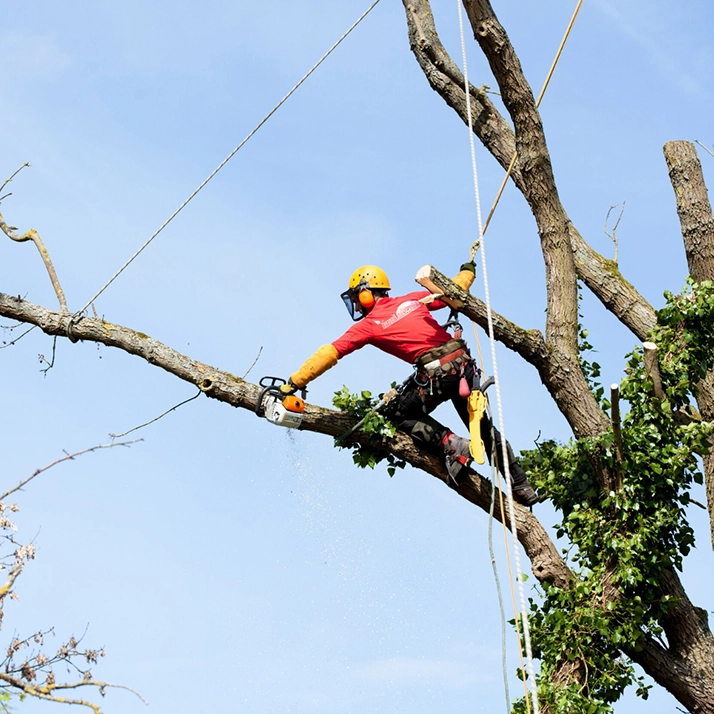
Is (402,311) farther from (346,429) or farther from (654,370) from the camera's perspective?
(654,370)

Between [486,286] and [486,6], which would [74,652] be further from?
[486,6]

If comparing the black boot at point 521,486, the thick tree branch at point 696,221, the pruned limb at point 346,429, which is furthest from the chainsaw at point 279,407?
the thick tree branch at point 696,221

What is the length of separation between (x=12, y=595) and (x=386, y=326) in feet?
11.1

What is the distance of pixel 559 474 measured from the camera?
746 centimetres

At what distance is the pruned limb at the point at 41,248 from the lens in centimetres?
834

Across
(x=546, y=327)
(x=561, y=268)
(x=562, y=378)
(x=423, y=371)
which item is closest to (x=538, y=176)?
(x=561, y=268)

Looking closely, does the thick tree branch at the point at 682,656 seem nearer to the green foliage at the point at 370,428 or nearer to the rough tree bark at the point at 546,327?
the rough tree bark at the point at 546,327

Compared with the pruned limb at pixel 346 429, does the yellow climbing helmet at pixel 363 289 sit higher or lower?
higher

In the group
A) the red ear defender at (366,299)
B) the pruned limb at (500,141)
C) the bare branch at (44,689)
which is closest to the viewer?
the bare branch at (44,689)

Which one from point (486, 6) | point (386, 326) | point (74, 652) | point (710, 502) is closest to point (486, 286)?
point (386, 326)

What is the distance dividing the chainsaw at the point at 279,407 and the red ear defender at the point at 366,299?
75cm

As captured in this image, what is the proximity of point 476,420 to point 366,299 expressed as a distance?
3.83 feet

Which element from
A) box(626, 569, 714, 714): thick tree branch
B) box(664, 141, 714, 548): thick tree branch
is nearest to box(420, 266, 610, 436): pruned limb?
box(626, 569, 714, 714): thick tree branch

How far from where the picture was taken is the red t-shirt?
7.21 meters
